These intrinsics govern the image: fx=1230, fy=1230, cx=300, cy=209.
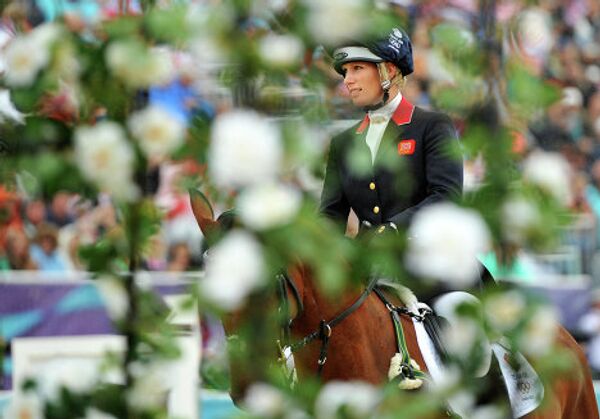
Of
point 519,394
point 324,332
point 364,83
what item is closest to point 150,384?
point 324,332

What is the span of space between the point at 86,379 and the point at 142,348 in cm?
8

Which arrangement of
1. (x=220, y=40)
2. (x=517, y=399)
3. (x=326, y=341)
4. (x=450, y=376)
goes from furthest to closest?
1. (x=517, y=399)
2. (x=326, y=341)
3. (x=450, y=376)
4. (x=220, y=40)

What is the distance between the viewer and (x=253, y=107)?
1.21 m

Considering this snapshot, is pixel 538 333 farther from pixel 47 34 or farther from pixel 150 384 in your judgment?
pixel 47 34

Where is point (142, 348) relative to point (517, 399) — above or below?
above

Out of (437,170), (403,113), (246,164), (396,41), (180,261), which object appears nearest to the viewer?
(246,164)

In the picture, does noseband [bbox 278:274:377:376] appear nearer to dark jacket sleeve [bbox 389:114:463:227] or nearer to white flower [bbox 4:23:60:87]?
dark jacket sleeve [bbox 389:114:463:227]

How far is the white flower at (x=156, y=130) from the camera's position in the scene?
4.02ft

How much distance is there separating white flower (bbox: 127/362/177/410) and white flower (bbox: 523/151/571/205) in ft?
1.40

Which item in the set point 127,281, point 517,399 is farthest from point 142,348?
point 517,399

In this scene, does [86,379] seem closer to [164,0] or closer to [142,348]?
[142,348]

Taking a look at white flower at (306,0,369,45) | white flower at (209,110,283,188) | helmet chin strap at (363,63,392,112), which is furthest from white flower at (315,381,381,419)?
helmet chin strap at (363,63,392,112)

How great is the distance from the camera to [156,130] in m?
1.24

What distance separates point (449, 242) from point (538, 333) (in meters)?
0.17
